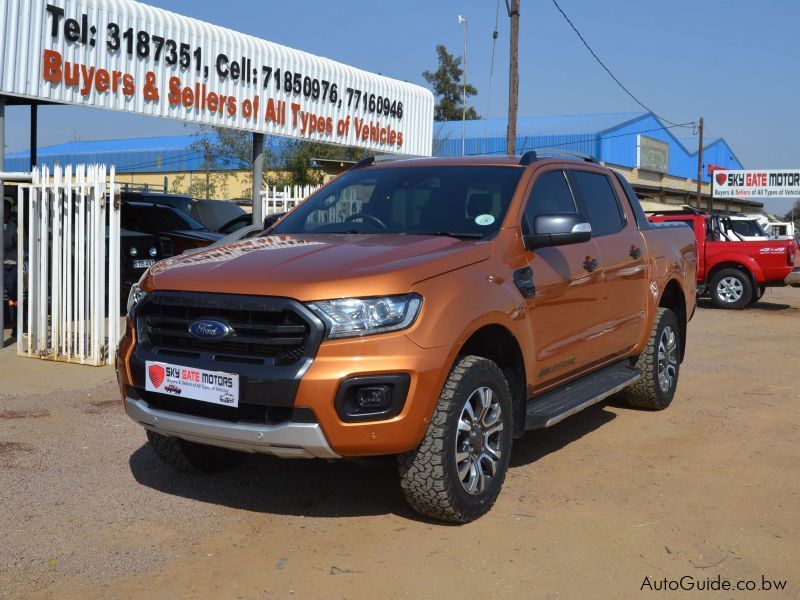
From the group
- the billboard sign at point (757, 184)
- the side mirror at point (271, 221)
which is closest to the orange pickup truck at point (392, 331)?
the side mirror at point (271, 221)

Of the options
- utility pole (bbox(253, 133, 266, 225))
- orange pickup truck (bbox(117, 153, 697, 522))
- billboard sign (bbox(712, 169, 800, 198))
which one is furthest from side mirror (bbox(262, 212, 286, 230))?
billboard sign (bbox(712, 169, 800, 198))

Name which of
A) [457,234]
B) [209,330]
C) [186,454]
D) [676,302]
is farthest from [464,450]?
[676,302]

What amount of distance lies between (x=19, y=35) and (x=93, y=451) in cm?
609

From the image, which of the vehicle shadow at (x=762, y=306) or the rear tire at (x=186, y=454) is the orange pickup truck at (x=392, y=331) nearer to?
the rear tire at (x=186, y=454)

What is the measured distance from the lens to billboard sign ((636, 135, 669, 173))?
169ft

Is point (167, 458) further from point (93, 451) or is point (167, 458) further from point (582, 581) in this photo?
point (582, 581)

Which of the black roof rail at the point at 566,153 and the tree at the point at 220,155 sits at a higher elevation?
the tree at the point at 220,155

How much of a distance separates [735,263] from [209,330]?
14.9 metres

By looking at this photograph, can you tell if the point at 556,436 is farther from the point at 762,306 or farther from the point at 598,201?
the point at 762,306

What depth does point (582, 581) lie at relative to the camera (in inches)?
150

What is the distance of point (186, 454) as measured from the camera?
5023 millimetres

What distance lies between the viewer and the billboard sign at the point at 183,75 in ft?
33.4

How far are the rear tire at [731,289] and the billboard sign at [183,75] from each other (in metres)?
→ 6.80

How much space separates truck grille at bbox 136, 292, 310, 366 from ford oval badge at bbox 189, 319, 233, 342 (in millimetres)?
21
